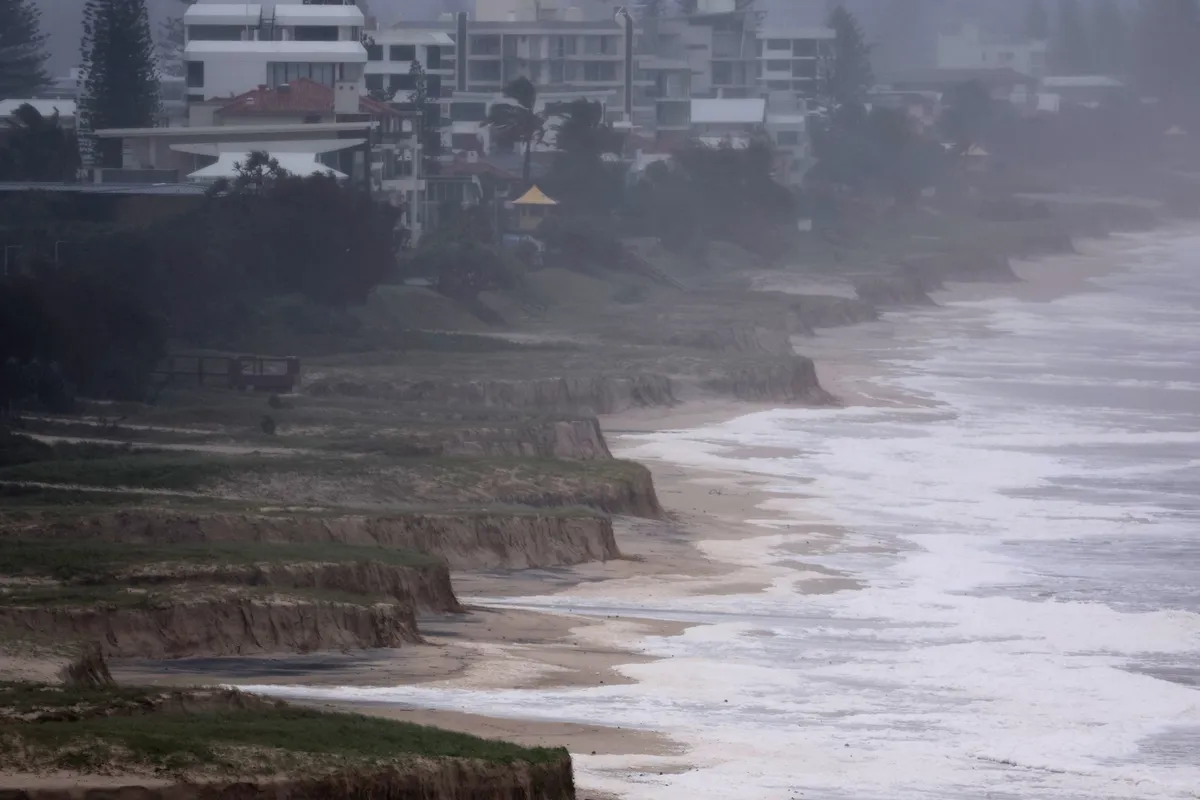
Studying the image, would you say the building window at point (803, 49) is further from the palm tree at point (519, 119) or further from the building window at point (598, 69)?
the palm tree at point (519, 119)

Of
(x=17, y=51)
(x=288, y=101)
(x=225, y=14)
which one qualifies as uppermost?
(x=225, y=14)

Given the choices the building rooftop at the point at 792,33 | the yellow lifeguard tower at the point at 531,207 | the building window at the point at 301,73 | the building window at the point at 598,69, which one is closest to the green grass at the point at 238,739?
the building window at the point at 301,73

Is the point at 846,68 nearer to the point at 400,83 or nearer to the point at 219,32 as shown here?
the point at 400,83

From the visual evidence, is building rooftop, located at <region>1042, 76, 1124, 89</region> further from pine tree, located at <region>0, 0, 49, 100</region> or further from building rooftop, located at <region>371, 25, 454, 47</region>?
pine tree, located at <region>0, 0, 49, 100</region>

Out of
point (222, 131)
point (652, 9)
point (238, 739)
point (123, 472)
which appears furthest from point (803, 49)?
point (238, 739)

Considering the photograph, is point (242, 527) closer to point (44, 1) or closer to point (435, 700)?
point (435, 700)

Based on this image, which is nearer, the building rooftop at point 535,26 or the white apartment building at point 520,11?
the building rooftop at point 535,26

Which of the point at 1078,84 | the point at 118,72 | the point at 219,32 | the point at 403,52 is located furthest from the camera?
the point at 1078,84
